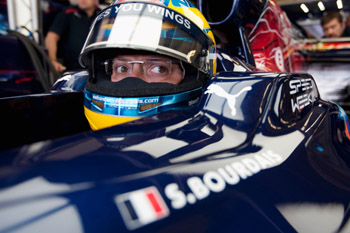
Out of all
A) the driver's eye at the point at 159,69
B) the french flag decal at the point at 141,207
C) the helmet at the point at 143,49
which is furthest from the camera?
the driver's eye at the point at 159,69

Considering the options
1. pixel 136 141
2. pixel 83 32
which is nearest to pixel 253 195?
pixel 136 141

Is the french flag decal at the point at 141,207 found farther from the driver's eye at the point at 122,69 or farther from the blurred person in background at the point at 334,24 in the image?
the blurred person in background at the point at 334,24

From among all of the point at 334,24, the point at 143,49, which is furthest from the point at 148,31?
the point at 334,24

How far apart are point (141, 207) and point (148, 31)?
1.91 ft

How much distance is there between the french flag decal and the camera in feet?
1.17

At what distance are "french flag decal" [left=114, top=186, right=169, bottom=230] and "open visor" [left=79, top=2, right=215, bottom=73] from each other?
52 centimetres

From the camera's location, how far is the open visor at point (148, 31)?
0.83 m

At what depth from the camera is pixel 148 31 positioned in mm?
832

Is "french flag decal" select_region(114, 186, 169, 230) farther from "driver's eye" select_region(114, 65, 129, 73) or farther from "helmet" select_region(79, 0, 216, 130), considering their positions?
"driver's eye" select_region(114, 65, 129, 73)

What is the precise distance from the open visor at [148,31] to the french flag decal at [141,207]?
0.52m

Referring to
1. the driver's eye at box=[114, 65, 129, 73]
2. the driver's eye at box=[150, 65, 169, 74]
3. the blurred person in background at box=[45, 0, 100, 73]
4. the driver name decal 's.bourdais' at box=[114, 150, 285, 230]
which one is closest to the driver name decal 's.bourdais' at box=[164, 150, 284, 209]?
the driver name decal 's.bourdais' at box=[114, 150, 285, 230]

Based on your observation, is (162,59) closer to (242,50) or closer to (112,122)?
(112,122)

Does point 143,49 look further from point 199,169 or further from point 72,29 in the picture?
A: point 72,29

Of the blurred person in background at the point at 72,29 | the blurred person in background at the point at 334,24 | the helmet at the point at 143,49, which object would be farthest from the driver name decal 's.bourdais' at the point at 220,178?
the blurred person in background at the point at 334,24
